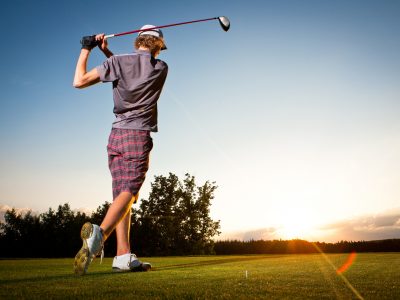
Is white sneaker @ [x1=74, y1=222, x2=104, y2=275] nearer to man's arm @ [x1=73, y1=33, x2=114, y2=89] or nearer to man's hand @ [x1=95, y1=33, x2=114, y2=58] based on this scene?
man's arm @ [x1=73, y1=33, x2=114, y2=89]

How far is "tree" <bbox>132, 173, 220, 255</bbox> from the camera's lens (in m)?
67.9

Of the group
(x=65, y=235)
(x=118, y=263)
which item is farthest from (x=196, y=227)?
(x=118, y=263)

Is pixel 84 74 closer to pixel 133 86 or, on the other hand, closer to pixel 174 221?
pixel 133 86

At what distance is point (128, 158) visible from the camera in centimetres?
393

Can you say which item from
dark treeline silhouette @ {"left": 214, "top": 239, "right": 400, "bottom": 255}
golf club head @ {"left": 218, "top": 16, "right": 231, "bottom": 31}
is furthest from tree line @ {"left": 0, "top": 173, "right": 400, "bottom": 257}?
golf club head @ {"left": 218, "top": 16, "right": 231, "bottom": 31}

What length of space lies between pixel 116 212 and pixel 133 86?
57.2 inches

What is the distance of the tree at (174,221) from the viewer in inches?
2672

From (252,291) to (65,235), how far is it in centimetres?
7552

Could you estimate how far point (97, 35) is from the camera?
→ 420 centimetres

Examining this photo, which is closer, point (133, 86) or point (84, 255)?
point (84, 255)

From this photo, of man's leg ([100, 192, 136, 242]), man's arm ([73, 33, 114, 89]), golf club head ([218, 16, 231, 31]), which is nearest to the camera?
man's leg ([100, 192, 136, 242])

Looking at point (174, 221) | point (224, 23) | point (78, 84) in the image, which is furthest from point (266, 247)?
point (78, 84)

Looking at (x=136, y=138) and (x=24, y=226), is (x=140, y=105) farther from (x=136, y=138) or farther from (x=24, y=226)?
(x=24, y=226)

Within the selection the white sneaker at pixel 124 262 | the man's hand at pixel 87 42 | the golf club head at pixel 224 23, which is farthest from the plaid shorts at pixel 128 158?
the golf club head at pixel 224 23
